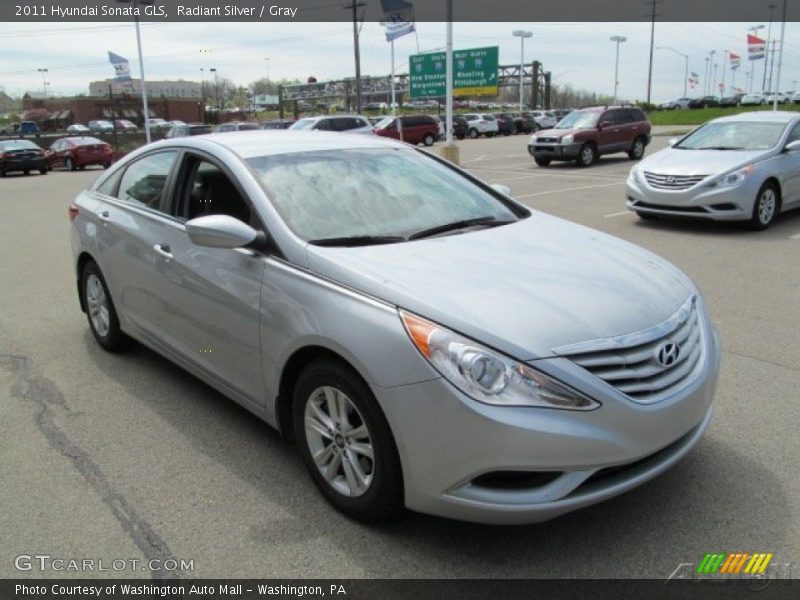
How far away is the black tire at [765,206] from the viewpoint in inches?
373

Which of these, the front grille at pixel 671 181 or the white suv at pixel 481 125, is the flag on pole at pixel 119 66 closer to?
the white suv at pixel 481 125

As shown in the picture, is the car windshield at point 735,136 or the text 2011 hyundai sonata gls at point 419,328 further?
the car windshield at point 735,136

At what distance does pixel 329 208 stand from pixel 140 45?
1423 inches

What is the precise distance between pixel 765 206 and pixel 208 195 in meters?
8.37

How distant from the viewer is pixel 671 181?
9641 mm

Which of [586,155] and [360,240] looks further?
[586,155]

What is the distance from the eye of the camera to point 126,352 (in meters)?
5.27

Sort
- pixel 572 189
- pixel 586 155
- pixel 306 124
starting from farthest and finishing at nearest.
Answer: pixel 306 124 → pixel 586 155 → pixel 572 189

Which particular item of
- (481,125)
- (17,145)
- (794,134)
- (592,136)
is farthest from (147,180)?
(481,125)

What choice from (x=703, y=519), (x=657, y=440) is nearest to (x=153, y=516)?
(x=657, y=440)

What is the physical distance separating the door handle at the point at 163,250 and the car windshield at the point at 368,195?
2.55 feet

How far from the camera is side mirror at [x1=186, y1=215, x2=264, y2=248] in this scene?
3.30 m

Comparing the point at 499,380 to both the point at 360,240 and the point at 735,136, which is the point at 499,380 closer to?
the point at 360,240
